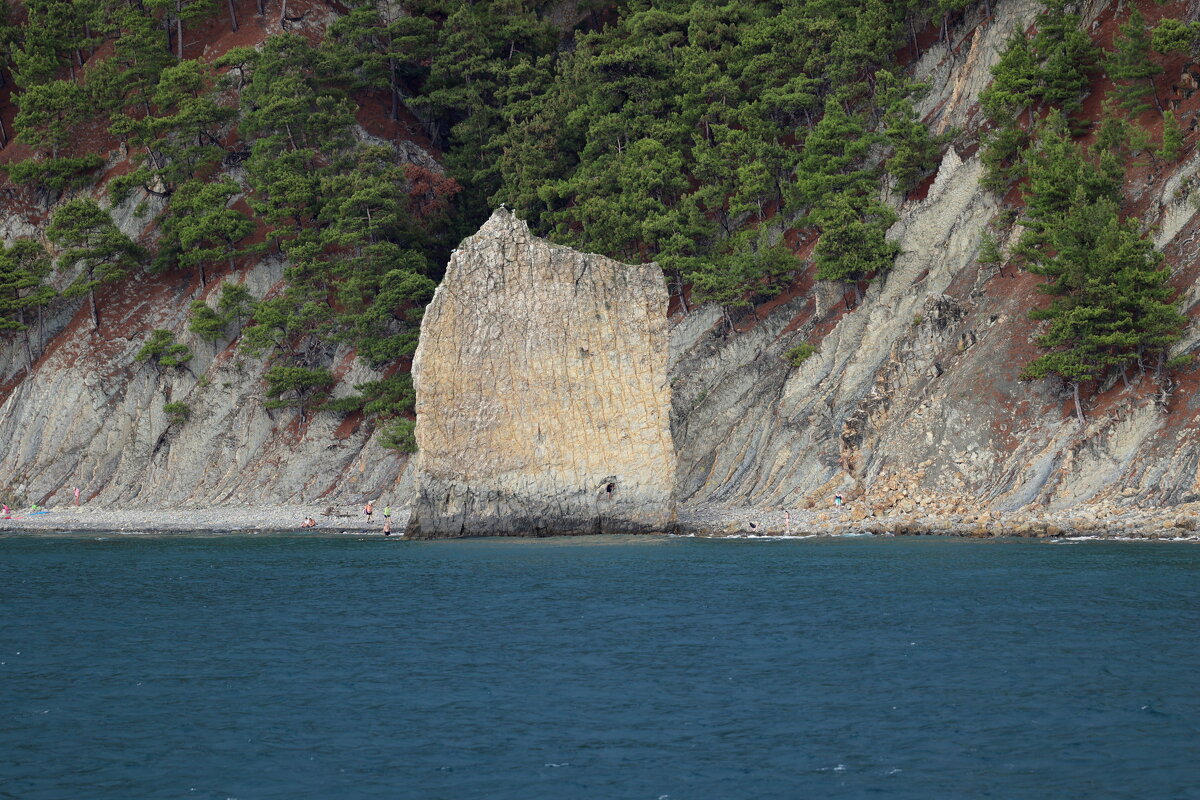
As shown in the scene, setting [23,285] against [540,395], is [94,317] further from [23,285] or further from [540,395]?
[540,395]

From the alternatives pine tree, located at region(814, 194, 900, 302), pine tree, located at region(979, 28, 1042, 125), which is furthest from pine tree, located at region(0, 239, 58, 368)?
pine tree, located at region(979, 28, 1042, 125)

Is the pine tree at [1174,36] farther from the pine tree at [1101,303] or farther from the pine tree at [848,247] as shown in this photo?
the pine tree at [848,247]

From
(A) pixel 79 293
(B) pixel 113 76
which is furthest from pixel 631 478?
(B) pixel 113 76

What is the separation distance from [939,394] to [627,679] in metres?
28.9

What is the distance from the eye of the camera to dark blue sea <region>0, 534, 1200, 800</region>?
1902 centimetres

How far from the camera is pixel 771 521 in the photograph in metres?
49.4

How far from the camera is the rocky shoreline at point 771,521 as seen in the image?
4160cm

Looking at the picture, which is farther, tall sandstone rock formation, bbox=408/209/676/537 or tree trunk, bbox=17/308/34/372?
tree trunk, bbox=17/308/34/372

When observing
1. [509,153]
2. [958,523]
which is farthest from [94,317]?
[958,523]

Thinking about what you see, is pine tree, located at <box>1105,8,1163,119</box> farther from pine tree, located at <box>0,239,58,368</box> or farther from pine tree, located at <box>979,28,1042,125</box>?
pine tree, located at <box>0,239,58,368</box>

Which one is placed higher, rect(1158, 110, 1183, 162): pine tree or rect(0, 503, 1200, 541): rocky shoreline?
rect(1158, 110, 1183, 162): pine tree

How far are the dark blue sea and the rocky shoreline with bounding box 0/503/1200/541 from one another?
2.49 metres

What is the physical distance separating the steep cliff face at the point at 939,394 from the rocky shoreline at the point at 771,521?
1.05 meters

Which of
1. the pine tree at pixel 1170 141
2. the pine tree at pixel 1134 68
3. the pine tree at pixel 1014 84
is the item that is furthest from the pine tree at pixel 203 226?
the pine tree at pixel 1170 141
